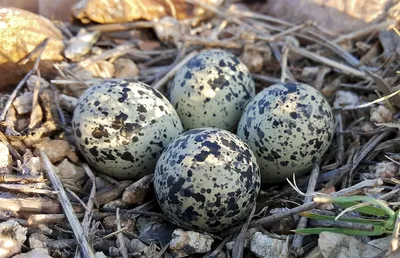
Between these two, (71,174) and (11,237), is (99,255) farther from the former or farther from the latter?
(71,174)

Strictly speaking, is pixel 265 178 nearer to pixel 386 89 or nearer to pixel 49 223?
pixel 386 89

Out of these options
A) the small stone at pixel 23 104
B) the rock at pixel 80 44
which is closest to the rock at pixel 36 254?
the small stone at pixel 23 104

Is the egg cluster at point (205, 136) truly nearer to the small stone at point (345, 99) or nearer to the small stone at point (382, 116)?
the small stone at point (382, 116)

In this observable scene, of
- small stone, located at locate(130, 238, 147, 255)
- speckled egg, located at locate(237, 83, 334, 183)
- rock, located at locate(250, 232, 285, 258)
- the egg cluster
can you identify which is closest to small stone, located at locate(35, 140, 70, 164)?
→ the egg cluster

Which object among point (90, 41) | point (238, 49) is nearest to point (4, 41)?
point (90, 41)

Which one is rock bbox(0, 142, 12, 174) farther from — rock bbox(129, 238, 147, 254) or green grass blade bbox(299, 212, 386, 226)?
green grass blade bbox(299, 212, 386, 226)

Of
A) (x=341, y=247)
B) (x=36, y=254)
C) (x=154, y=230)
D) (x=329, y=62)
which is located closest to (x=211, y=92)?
(x=154, y=230)

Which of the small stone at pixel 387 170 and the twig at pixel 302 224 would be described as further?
the small stone at pixel 387 170
